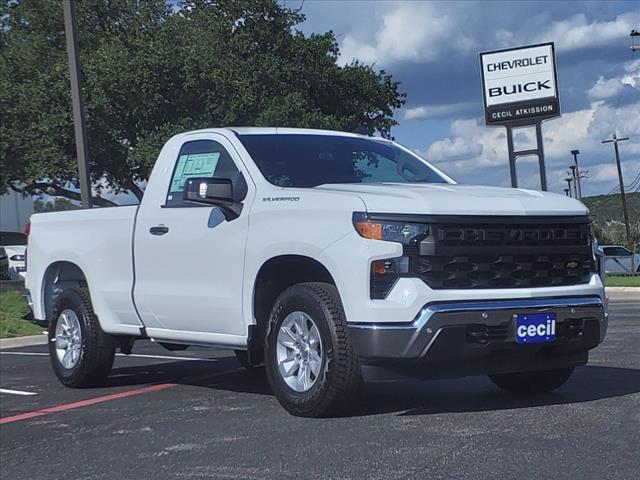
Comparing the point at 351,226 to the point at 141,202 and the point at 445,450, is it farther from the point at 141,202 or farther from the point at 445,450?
the point at 141,202

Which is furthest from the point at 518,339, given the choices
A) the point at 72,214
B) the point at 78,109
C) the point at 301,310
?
the point at 78,109

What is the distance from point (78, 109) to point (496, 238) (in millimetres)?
11831

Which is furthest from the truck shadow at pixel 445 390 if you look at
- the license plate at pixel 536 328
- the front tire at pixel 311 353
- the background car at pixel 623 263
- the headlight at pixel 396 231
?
the background car at pixel 623 263

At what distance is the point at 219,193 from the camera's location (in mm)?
6125

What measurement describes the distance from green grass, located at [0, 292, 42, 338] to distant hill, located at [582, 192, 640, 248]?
153ft

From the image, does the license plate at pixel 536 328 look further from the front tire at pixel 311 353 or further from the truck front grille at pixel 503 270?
the front tire at pixel 311 353

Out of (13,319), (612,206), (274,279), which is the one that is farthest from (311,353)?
(612,206)

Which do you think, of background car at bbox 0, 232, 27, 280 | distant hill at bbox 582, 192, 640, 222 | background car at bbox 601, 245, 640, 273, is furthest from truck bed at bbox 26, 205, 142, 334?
distant hill at bbox 582, 192, 640, 222

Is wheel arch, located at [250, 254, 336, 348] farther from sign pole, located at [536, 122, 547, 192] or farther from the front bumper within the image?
sign pole, located at [536, 122, 547, 192]

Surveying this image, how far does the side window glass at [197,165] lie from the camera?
6.70 m

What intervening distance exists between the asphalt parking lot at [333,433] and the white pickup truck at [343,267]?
1.03 ft

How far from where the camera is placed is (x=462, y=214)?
5371 millimetres

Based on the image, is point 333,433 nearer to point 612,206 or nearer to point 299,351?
point 299,351

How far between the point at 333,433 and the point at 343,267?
38.6 inches
